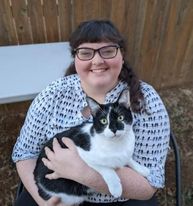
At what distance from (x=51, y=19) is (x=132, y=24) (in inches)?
24.1

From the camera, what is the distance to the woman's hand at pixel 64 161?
3.76 feet

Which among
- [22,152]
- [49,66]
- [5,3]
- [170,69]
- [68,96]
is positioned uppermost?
[5,3]

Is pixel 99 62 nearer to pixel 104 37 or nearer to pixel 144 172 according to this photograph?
pixel 104 37

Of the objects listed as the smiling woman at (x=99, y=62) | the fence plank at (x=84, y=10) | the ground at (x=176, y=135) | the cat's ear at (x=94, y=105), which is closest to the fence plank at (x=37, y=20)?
the fence plank at (x=84, y=10)

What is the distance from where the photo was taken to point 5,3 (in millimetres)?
1910

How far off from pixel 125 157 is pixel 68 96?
1.23 feet

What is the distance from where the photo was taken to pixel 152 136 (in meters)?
1.23

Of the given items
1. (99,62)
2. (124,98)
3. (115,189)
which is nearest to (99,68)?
(99,62)

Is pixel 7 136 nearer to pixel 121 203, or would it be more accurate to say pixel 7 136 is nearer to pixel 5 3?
pixel 5 3

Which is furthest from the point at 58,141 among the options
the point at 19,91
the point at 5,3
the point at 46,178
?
the point at 5,3

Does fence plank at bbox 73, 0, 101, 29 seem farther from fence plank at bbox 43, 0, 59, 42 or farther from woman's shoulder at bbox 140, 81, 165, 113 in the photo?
woman's shoulder at bbox 140, 81, 165, 113

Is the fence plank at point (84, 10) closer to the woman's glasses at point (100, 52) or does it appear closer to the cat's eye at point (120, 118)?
the woman's glasses at point (100, 52)

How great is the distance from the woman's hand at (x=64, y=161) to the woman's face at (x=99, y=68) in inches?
10.1

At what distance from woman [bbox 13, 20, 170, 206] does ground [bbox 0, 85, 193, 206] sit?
0.70 meters
